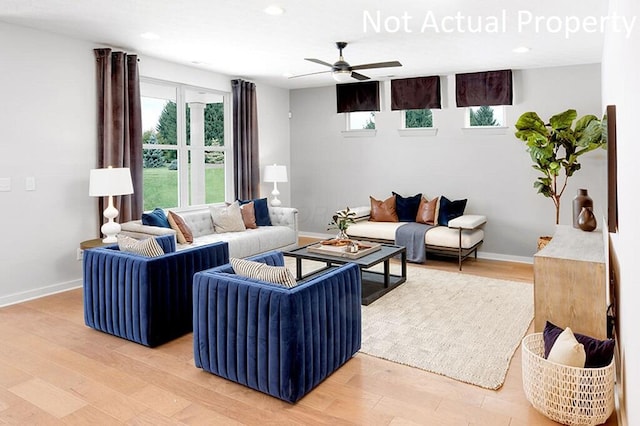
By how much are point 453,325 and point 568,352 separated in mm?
1503

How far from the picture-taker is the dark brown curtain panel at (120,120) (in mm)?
5117

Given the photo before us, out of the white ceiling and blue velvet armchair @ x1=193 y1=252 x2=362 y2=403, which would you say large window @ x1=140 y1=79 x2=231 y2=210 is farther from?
blue velvet armchair @ x1=193 y1=252 x2=362 y2=403

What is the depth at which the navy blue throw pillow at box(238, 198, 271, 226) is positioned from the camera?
6684 millimetres

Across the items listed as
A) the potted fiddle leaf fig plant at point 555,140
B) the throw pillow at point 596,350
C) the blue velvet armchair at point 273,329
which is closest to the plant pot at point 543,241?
the potted fiddle leaf fig plant at point 555,140

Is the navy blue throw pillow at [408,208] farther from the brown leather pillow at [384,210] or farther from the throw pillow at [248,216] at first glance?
the throw pillow at [248,216]

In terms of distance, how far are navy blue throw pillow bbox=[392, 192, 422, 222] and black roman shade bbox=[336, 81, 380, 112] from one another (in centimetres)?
155

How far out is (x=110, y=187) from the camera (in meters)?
4.67

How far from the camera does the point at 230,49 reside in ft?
17.4

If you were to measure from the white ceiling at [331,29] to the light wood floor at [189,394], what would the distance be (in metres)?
2.76

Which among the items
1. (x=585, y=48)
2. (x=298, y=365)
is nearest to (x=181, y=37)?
(x=298, y=365)

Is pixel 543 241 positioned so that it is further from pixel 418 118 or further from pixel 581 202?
pixel 418 118

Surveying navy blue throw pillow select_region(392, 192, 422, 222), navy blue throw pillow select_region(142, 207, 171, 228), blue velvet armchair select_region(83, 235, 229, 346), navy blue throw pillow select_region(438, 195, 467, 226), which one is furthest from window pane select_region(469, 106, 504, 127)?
blue velvet armchair select_region(83, 235, 229, 346)

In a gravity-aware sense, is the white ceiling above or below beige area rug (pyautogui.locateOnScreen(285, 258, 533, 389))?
above

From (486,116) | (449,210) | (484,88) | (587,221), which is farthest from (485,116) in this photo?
(587,221)
